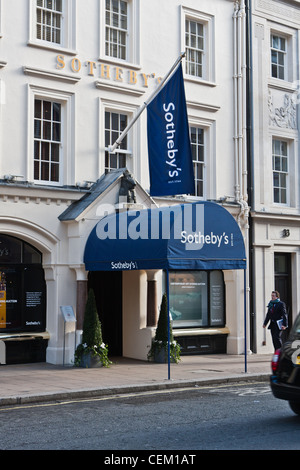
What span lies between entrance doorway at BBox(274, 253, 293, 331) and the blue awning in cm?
649

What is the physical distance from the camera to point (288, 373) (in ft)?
29.6

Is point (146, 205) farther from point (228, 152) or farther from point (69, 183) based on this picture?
point (228, 152)

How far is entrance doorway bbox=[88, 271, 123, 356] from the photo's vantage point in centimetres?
1869

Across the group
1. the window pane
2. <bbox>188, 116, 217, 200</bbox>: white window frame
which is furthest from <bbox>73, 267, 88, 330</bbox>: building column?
<bbox>188, 116, 217, 200</bbox>: white window frame

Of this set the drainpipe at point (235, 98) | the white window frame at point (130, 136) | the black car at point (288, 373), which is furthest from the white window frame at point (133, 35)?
the black car at point (288, 373)

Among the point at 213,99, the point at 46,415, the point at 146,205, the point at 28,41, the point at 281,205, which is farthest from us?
the point at 281,205

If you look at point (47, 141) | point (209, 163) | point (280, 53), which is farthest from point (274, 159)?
point (47, 141)

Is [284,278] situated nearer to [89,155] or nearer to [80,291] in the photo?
[80,291]

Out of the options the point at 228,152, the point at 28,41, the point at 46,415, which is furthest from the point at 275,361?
the point at 228,152

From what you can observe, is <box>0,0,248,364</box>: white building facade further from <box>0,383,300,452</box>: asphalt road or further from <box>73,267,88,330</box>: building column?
<box>0,383,300,452</box>: asphalt road

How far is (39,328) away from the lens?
1667 cm

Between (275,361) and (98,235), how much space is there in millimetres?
7909

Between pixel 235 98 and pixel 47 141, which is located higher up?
pixel 235 98

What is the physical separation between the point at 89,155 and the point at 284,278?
840 centimetres
